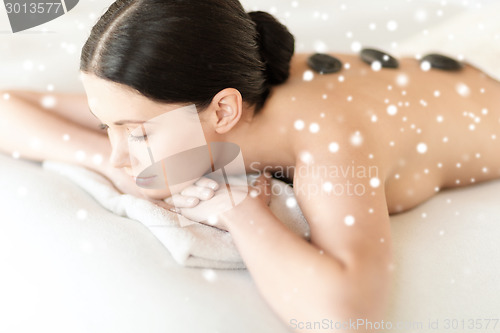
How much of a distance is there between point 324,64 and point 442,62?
13.8 inches

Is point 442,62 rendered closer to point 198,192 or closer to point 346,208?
point 346,208

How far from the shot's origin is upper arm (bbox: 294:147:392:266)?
0.97m

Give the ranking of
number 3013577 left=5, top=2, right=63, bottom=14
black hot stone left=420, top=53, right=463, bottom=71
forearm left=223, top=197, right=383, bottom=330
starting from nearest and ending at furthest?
forearm left=223, top=197, right=383, bottom=330 → black hot stone left=420, top=53, right=463, bottom=71 → number 3013577 left=5, top=2, right=63, bottom=14

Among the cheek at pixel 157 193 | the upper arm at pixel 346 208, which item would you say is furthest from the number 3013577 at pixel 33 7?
the upper arm at pixel 346 208

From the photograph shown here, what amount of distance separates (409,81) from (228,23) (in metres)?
0.50

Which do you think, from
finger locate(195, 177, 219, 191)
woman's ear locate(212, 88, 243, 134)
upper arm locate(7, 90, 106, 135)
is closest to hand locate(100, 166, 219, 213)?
finger locate(195, 177, 219, 191)

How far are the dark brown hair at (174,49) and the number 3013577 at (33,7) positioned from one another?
686 millimetres

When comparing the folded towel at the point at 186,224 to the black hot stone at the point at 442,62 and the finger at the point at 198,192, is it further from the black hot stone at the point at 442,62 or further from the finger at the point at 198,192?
the black hot stone at the point at 442,62

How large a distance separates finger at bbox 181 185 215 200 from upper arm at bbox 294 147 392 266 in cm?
18

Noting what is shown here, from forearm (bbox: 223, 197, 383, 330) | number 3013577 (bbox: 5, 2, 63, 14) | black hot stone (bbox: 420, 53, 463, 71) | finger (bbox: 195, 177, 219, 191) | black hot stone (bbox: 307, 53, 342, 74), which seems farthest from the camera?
number 3013577 (bbox: 5, 2, 63, 14)

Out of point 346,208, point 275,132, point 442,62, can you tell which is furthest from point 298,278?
point 442,62

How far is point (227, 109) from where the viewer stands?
1.13 metres

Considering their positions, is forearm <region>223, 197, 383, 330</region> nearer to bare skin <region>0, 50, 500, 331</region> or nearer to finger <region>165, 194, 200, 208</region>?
bare skin <region>0, 50, 500, 331</region>
